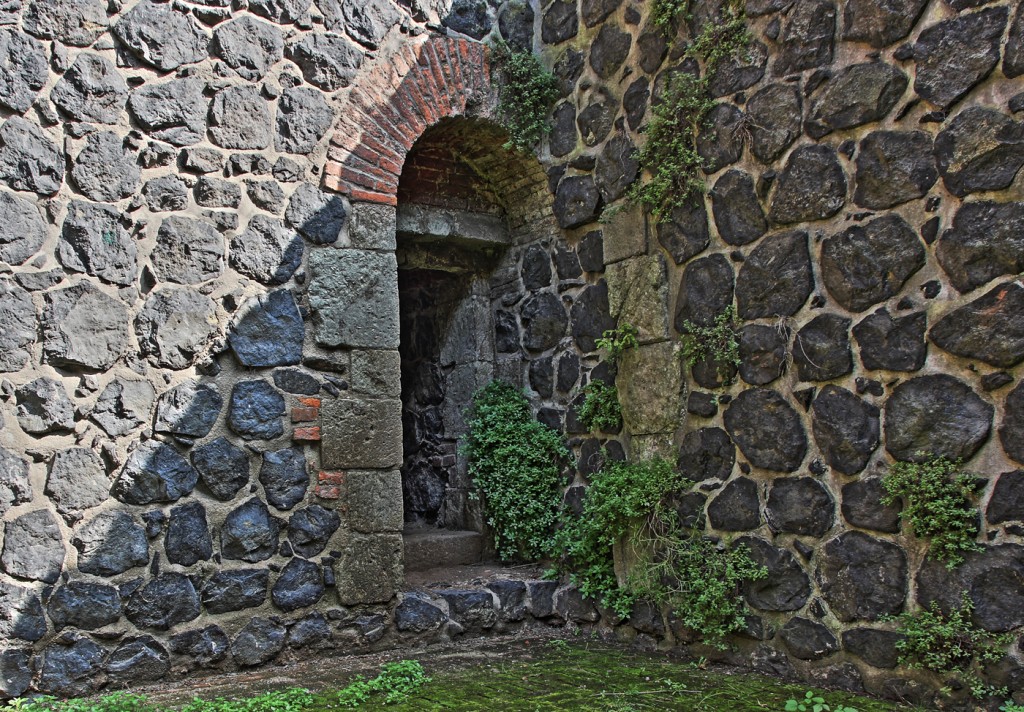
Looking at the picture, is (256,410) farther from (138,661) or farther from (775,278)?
(775,278)

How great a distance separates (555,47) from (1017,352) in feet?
10.5

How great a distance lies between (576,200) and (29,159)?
9.20ft

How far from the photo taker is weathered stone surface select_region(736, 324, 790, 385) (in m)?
3.61

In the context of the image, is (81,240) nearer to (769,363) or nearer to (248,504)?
(248,504)

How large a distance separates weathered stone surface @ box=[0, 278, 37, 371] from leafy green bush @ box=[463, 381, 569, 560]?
100 inches

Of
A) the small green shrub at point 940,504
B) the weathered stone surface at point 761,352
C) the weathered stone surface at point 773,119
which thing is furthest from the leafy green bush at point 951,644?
the weathered stone surface at point 773,119

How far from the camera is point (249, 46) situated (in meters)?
4.16

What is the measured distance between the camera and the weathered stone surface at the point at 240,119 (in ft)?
13.3

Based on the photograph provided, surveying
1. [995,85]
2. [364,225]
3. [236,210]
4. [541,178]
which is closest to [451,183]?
[541,178]

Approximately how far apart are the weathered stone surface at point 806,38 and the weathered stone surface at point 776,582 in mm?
2125

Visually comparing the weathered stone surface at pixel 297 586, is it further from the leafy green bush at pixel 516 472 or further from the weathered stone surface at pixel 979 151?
the weathered stone surface at pixel 979 151

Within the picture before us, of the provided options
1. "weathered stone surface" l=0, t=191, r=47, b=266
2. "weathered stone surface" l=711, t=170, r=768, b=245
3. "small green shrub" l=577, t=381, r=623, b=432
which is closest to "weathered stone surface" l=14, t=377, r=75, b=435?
"weathered stone surface" l=0, t=191, r=47, b=266

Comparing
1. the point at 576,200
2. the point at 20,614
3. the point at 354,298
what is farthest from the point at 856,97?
the point at 20,614

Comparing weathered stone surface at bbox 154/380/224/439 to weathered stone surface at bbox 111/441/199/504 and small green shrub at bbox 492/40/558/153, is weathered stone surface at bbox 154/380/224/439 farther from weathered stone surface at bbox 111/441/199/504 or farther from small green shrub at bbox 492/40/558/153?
small green shrub at bbox 492/40/558/153
